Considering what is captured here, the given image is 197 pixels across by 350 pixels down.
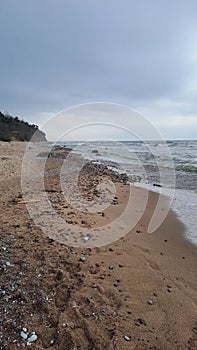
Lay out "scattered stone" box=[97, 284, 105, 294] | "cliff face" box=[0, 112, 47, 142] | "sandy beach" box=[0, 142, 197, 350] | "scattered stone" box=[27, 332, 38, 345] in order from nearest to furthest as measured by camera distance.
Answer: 1. "scattered stone" box=[27, 332, 38, 345]
2. "sandy beach" box=[0, 142, 197, 350]
3. "scattered stone" box=[97, 284, 105, 294]
4. "cliff face" box=[0, 112, 47, 142]

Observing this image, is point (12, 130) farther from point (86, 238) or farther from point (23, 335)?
point (23, 335)

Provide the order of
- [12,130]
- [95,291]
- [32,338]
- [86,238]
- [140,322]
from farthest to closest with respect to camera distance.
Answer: [12,130], [86,238], [95,291], [140,322], [32,338]

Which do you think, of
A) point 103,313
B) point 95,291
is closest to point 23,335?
point 103,313

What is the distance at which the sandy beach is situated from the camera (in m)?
2.23

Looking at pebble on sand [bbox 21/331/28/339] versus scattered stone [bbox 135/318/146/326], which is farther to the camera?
scattered stone [bbox 135/318/146/326]

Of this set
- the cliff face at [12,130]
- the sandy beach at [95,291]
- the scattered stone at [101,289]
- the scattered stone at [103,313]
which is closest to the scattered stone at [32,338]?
the sandy beach at [95,291]

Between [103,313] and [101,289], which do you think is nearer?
[103,313]

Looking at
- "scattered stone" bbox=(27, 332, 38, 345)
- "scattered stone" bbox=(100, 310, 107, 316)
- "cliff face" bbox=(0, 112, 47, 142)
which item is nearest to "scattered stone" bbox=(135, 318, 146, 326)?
"scattered stone" bbox=(100, 310, 107, 316)

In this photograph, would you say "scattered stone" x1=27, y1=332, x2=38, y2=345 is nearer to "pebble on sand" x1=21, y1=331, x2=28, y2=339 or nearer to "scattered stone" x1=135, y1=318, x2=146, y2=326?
"pebble on sand" x1=21, y1=331, x2=28, y2=339

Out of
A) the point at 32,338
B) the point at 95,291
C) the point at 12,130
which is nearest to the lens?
the point at 32,338

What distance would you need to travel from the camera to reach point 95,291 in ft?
9.26

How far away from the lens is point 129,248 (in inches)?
161

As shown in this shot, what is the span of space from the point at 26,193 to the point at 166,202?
14.0 feet

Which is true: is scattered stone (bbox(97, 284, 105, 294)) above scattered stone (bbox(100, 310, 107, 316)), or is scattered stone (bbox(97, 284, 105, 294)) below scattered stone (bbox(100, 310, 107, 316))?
above
